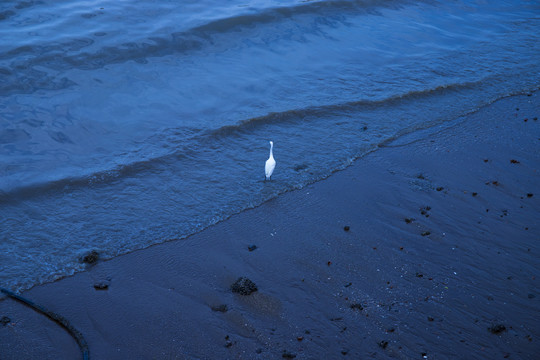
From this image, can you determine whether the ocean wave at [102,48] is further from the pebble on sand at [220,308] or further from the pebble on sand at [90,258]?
the pebble on sand at [220,308]

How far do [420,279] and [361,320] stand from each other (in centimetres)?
93

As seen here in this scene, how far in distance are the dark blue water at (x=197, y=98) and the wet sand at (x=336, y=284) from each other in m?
0.51

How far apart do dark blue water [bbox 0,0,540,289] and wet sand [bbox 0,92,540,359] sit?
1.68ft

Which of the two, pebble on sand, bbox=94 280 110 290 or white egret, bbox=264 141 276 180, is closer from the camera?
pebble on sand, bbox=94 280 110 290

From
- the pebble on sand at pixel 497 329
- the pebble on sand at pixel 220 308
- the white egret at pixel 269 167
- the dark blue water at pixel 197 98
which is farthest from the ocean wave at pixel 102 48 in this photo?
the pebble on sand at pixel 497 329

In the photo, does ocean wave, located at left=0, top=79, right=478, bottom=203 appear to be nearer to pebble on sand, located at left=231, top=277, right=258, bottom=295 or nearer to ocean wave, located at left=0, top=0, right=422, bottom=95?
pebble on sand, located at left=231, top=277, right=258, bottom=295

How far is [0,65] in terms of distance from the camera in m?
9.92

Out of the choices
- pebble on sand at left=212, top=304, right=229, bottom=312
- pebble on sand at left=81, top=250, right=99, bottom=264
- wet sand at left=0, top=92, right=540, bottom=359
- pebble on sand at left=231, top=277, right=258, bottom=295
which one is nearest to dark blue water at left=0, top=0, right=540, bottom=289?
pebble on sand at left=81, top=250, right=99, bottom=264

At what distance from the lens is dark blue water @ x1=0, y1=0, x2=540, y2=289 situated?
646cm

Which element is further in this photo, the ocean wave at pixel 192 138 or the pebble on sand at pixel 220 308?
the ocean wave at pixel 192 138

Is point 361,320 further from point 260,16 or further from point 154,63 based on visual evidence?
point 260,16

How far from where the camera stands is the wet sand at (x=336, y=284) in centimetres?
450

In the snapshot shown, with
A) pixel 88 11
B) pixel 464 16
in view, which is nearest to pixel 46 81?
pixel 88 11

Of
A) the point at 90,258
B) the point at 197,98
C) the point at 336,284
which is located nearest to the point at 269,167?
the point at 336,284
